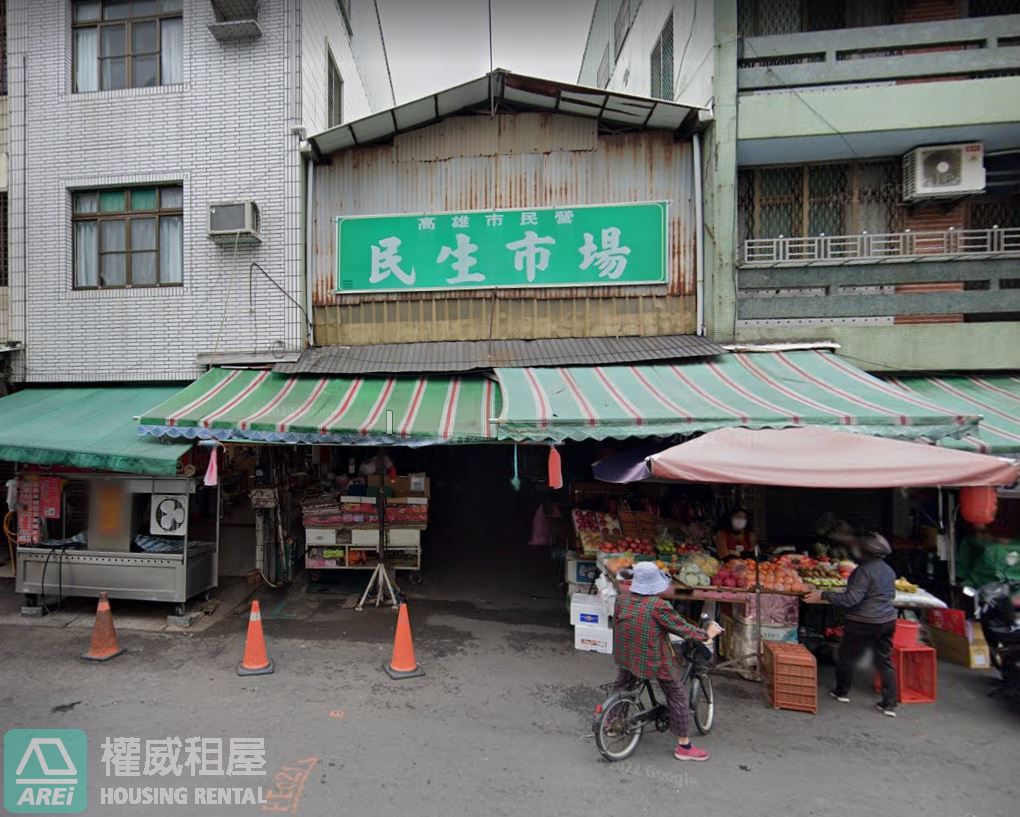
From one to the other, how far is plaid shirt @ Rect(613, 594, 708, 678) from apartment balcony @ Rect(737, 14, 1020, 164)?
7.61 meters

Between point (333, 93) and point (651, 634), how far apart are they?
12.1 metres

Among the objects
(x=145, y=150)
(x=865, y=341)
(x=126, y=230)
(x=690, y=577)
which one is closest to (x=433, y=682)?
(x=690, y=577)

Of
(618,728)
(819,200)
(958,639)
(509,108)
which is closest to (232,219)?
(509,108)

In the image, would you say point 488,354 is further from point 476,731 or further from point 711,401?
point 476,731

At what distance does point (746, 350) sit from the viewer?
8703 mm

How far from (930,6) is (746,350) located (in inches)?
Result: 258

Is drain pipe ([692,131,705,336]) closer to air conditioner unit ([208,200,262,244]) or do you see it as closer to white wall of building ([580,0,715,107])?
white wall of building ([580,0,715,107])

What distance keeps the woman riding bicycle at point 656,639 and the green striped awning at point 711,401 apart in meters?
2.35

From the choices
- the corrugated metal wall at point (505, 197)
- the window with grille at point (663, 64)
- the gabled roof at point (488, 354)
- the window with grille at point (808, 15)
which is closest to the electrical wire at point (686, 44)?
the window with grille at point (663, 64)

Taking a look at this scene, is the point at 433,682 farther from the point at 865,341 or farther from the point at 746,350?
the point at 865,341

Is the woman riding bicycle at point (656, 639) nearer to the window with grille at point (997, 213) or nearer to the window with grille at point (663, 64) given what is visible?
the window with grille at point (997, 213)

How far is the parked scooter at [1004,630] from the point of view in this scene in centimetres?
561

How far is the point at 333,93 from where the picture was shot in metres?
11.4

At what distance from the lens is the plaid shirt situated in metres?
4.56
